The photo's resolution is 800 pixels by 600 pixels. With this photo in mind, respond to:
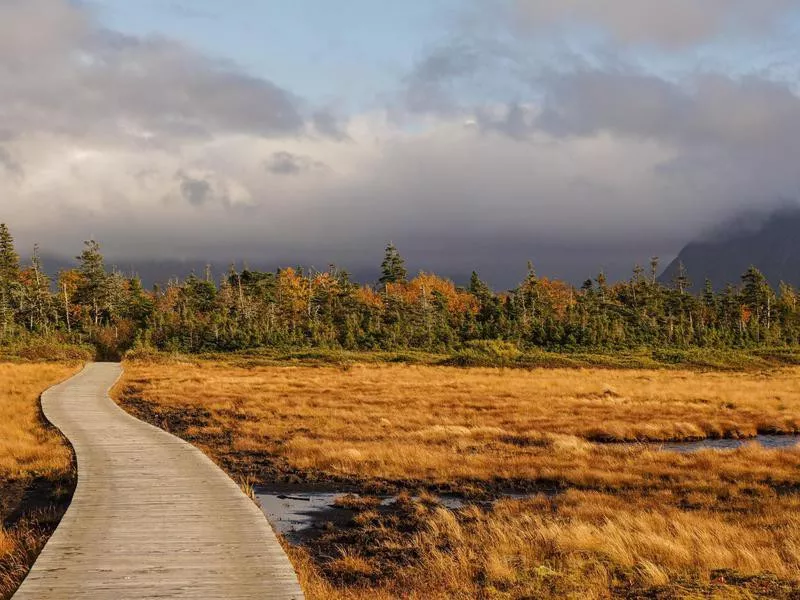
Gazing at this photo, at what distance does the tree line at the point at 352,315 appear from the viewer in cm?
7856

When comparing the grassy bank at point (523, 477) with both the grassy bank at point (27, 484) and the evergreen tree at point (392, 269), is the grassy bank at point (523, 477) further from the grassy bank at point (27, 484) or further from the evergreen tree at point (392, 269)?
the evergreen tree at point (392, 269)

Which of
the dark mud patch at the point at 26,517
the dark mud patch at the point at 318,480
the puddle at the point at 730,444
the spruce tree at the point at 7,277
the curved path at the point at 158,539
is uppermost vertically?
the spruce tree at the point at 7,277

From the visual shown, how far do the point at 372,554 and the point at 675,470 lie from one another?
10.9 metres

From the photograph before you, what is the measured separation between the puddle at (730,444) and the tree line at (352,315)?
1946 inches

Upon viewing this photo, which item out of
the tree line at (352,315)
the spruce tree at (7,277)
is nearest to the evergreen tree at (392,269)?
the tree line at (352,315)

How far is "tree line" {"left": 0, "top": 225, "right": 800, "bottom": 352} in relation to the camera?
258 ft

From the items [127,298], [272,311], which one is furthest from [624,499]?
[127,298]

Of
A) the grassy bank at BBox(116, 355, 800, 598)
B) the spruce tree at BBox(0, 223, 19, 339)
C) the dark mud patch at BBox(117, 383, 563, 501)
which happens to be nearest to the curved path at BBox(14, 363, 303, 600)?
the grassy bank at BBox(116, 355, 800, 598)

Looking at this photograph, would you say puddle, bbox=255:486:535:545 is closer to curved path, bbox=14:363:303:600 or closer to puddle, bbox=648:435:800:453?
curved path, bbox=14:363:303:600

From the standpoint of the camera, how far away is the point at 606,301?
94.9 meters

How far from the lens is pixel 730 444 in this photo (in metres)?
25.4

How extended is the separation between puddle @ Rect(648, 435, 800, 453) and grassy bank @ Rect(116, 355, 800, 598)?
0.88 meters

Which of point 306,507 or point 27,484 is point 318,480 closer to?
point 306,507

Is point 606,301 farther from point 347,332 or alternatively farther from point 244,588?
point 244,588
